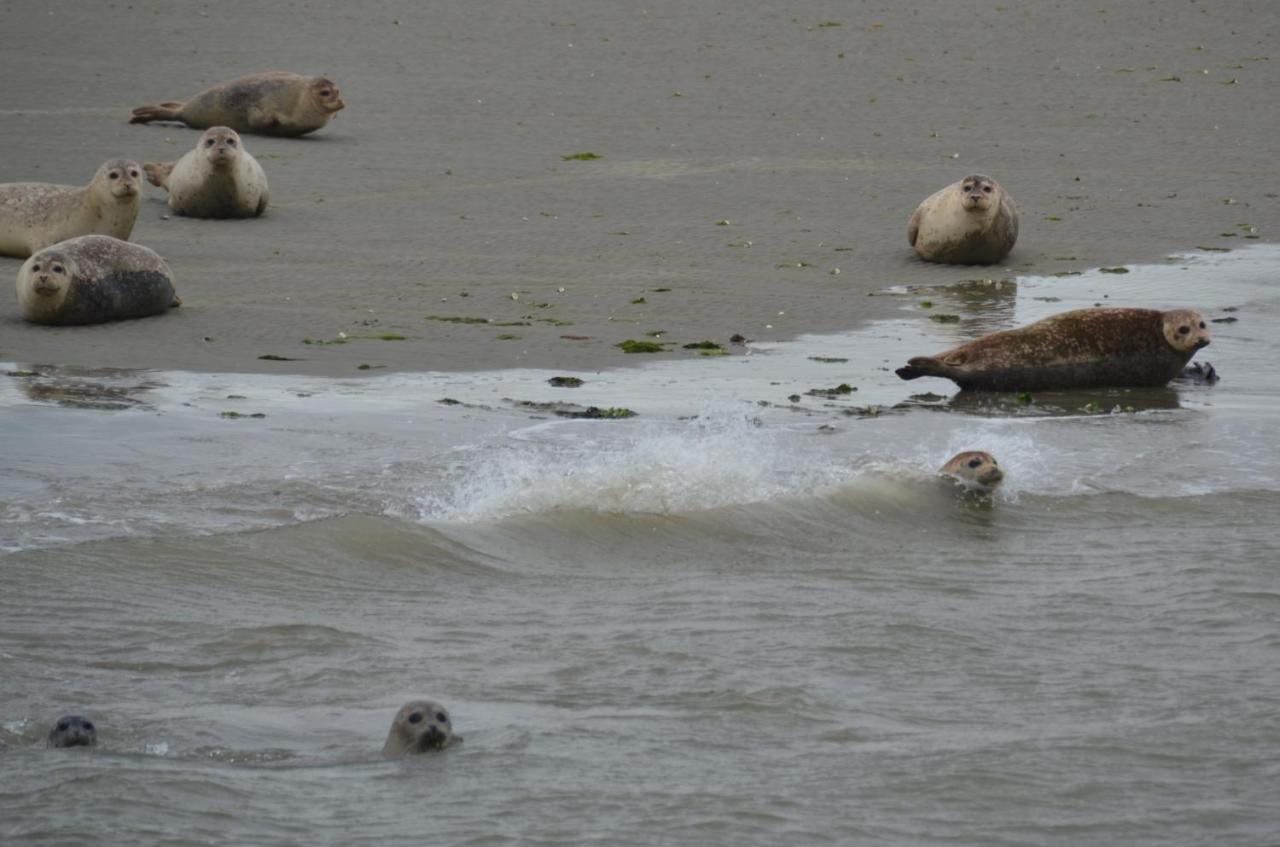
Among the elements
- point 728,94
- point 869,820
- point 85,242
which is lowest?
point 869,820

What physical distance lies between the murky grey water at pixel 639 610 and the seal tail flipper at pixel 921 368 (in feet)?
0.37

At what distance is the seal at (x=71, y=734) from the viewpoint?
4355mm

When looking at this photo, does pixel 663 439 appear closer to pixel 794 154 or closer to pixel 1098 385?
pixel 1098 385

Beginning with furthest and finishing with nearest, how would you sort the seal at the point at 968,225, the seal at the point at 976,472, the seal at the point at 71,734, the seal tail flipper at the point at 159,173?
1. the seal tail flipper at the point at 159,173
2. the seal at the point at 968,225
3. the seal at the point at 976,472
4. the seal at the point at 71,734

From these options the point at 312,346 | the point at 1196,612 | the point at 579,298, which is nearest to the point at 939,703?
the point at 1196,612

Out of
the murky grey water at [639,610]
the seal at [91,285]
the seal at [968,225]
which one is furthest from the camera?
the seal at [968,225]

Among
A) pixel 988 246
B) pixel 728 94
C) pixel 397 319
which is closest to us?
pixel 397 319

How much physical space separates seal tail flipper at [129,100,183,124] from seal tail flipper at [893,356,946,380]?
10.3 meters

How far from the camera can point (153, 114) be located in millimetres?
17203

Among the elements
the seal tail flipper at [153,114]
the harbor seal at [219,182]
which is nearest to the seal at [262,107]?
the seal tail flipper at [153,114]

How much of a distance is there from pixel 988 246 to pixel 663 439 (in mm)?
5719

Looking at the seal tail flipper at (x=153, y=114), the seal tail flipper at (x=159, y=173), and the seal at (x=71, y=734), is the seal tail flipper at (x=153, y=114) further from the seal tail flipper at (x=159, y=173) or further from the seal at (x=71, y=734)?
the seal at (x=71, y=734)

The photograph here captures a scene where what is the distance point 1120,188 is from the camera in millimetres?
15156

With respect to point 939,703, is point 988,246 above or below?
above
